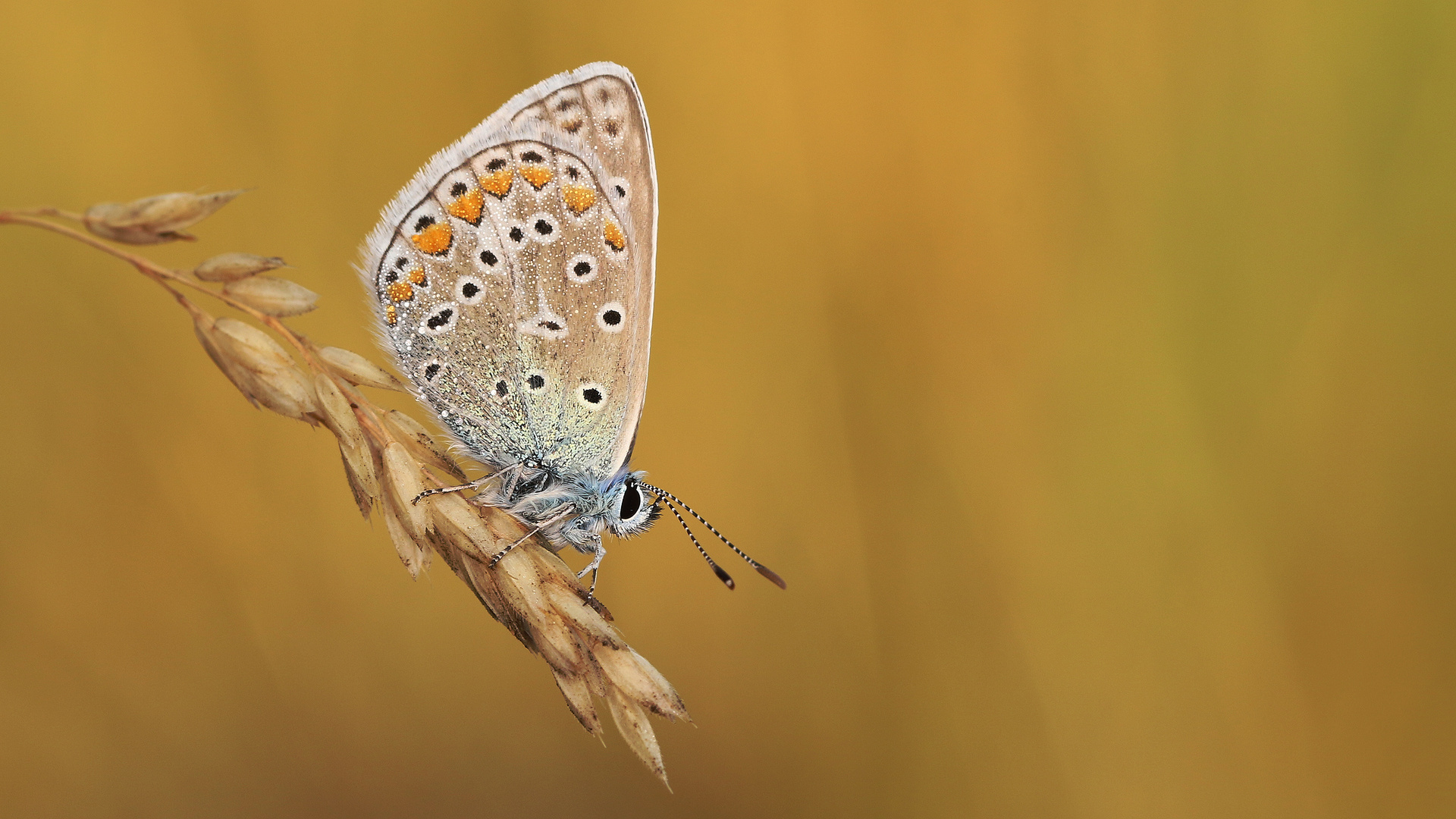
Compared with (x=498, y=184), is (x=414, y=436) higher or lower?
lower

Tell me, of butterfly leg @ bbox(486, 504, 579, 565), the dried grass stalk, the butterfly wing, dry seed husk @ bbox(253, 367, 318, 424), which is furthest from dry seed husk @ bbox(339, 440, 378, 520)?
the butterfly wing

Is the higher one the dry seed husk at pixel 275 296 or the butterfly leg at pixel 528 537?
the dry seed husk at pixel 275 296

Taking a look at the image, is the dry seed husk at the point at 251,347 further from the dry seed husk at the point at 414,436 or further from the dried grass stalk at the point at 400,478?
the dry seed husk at the point at 414,436

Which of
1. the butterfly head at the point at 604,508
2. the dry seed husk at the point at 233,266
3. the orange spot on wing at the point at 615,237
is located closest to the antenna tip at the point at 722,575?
the butterfly head at the point at 604,508

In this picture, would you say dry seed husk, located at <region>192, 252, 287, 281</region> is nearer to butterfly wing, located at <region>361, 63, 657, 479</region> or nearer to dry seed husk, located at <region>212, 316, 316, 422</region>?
Answer: dry seed husk, located at <region>212, 316, 316, 422</region>

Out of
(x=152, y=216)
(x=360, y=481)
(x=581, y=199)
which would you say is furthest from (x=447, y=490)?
(x=581, y=199)

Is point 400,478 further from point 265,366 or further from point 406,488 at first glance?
point 265,366

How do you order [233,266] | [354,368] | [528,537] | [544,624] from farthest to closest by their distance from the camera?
[528,537] < [544,624] < [354,368] < [233,266]
